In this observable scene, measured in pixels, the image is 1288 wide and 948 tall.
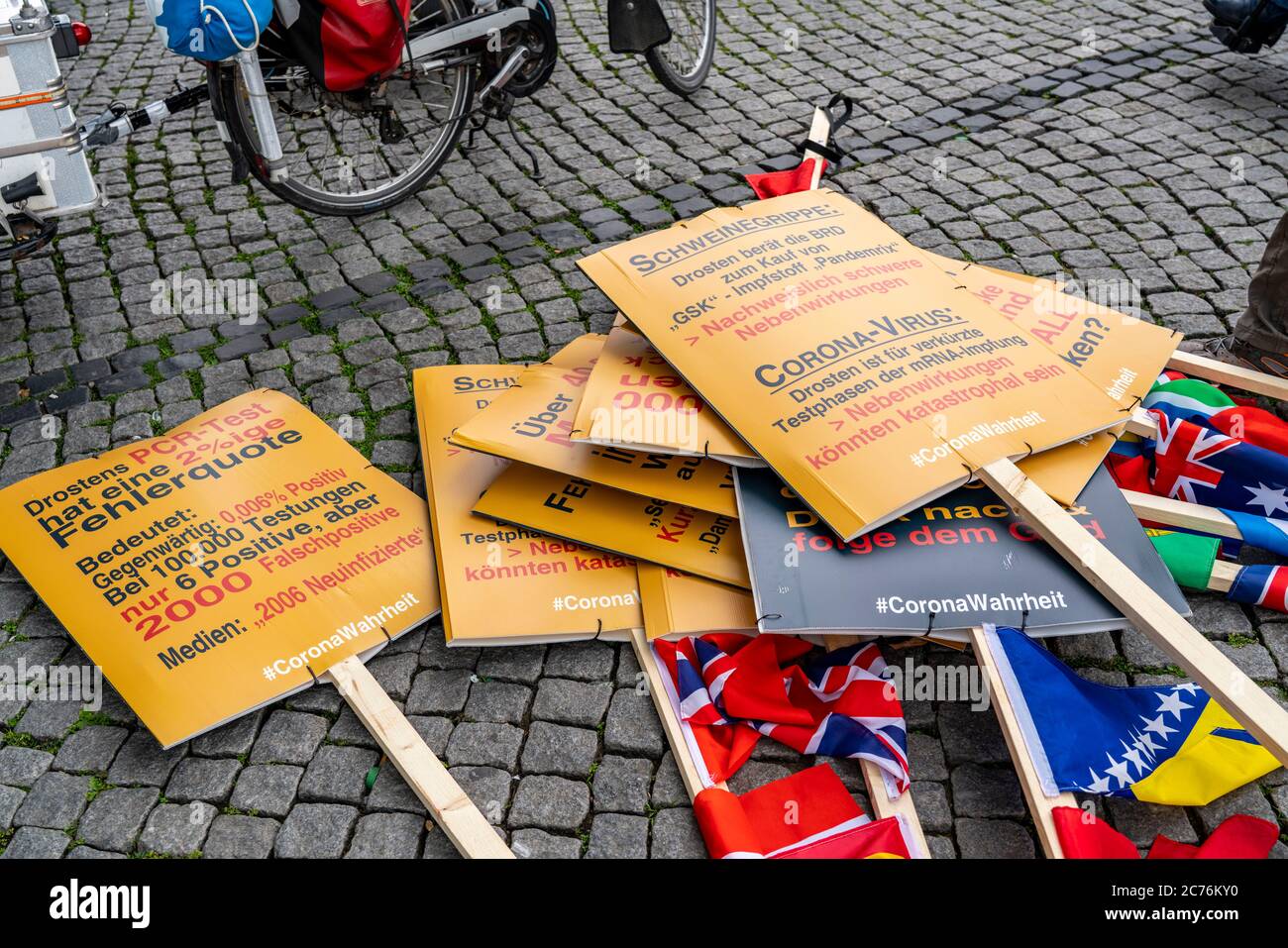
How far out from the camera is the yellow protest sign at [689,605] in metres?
3.27

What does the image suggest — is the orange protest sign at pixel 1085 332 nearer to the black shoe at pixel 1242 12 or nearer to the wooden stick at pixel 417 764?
the wooden stick at pixel 417 764

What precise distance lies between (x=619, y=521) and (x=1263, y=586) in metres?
2.02

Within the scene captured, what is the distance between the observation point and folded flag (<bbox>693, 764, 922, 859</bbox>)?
2.79m

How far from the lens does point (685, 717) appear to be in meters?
3.14

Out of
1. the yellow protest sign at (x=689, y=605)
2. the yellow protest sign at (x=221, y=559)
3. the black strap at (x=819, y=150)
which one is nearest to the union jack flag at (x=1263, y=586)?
the yellow protest sign at (x=689, y=605)

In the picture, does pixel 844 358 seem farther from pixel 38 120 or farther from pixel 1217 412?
pixel 38 120

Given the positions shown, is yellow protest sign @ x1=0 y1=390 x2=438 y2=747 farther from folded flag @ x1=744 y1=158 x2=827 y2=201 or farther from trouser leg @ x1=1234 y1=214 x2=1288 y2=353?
trouser leg @ x1=1234 y1=214 x2=1288 y2=353

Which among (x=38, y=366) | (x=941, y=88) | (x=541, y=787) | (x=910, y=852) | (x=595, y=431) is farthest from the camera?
(x=941, y=88)

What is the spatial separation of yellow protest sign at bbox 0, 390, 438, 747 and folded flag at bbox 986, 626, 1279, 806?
179 centimetres

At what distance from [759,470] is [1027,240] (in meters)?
2.59

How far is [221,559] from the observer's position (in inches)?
139

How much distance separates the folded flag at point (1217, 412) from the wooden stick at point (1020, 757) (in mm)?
1388
